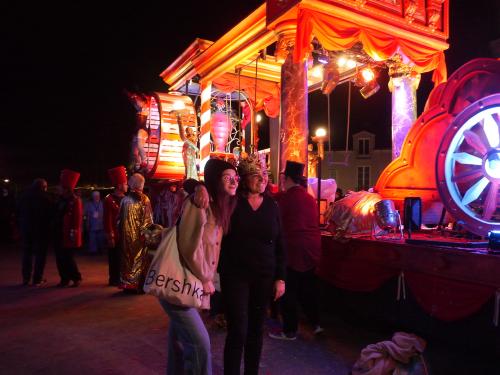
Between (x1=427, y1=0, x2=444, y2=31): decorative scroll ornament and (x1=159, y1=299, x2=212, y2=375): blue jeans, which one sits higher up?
(x1=427, y1=0, x2=444, y2=31): decorative scroll ornament

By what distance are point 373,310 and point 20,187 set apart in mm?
26470

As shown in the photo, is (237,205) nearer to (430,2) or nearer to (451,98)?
(451,98)

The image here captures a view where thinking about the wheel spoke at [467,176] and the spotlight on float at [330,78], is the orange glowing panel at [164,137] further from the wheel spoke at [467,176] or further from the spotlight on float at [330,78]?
the wheel spoke at [467,176]

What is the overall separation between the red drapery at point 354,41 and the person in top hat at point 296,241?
2928 millimetres

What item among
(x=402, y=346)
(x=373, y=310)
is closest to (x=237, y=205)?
(x=402, y=346)

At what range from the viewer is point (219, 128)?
1068cm

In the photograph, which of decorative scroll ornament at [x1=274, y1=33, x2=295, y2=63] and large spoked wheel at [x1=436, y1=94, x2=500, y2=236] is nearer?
large spoked wheel at [x1=436, y1=94, x2=500, y2=236]

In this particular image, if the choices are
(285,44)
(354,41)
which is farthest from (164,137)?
(354,41)

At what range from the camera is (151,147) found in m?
10.6

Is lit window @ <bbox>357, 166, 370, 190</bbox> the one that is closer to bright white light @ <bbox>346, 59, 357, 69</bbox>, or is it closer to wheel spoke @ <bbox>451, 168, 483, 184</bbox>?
bright white light @ <bbox>346, 59, 357, 69</bbox>

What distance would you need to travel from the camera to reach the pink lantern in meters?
10.7

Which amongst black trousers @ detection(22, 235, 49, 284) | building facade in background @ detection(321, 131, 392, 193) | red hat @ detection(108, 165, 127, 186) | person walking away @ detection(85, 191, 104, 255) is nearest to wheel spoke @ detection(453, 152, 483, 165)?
red hat @ detection(108, 165, 127, 186)

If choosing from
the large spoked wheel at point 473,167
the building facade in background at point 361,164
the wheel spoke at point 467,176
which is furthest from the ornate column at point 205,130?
the building facade in background at point 361,164

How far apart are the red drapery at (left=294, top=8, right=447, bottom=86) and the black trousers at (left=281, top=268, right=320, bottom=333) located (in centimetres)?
372
